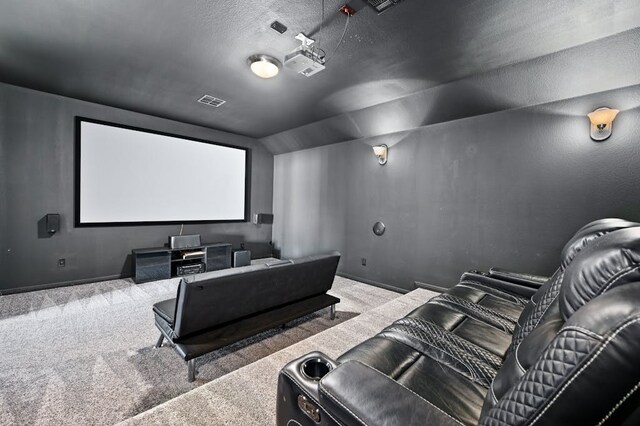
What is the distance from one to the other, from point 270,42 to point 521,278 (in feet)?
10.7

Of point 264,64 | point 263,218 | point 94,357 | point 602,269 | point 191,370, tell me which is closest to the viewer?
point 602,269

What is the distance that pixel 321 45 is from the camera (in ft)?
8.44

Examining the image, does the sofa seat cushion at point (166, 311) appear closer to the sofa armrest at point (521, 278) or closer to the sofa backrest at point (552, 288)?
the sofa backrest at point (552, 288)

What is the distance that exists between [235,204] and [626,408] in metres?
6.26

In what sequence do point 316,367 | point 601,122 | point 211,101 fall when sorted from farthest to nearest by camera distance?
1. point 211,101
2. point 601,122
3. point 316,367

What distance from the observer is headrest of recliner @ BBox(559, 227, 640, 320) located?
728 mm

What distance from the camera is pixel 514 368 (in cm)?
82

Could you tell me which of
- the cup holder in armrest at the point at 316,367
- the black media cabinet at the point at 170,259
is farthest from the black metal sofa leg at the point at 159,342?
the black media cabinet at the point at 170,259

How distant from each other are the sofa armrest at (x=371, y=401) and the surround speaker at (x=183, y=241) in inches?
189

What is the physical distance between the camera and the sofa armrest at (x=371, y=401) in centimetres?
73

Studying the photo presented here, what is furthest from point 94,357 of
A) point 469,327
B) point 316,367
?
point 469,327

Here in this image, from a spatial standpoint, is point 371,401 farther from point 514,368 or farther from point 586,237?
point 586,237

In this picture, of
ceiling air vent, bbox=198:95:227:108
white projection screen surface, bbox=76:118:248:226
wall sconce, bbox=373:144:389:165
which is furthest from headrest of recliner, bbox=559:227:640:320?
white projection screen surface, bbox=76:118:248:226

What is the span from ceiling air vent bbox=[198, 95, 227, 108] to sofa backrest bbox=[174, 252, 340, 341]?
297 centimetres
